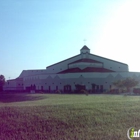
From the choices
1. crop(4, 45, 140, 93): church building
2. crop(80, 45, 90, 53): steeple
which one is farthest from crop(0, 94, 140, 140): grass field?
crop(80, 45, 90, 53): steeple

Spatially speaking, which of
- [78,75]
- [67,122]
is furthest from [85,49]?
[67,122]

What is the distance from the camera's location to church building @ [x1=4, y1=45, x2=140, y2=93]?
4962cm

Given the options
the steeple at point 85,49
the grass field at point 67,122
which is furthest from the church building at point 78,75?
the grass field at point 67,122

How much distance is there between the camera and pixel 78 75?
49781 millimetres

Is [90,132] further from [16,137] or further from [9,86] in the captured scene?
[9,86]

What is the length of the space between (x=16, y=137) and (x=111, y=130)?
3.09m

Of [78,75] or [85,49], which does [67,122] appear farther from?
[85,49]

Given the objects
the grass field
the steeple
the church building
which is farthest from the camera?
the steeple

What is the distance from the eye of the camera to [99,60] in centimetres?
5772

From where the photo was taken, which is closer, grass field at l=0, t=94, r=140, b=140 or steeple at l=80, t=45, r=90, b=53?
grass field at l=0, t=94, r=140, b=140

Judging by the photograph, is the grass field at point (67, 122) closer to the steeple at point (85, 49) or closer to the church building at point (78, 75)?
the church building at point (78, 75)

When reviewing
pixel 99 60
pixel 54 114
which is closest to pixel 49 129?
pixel 54 114

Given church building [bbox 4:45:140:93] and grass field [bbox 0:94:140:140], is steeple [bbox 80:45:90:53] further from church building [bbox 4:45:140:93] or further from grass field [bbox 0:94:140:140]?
grass field [bbox 0:94:140:140]

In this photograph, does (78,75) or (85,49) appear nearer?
(78,75)
